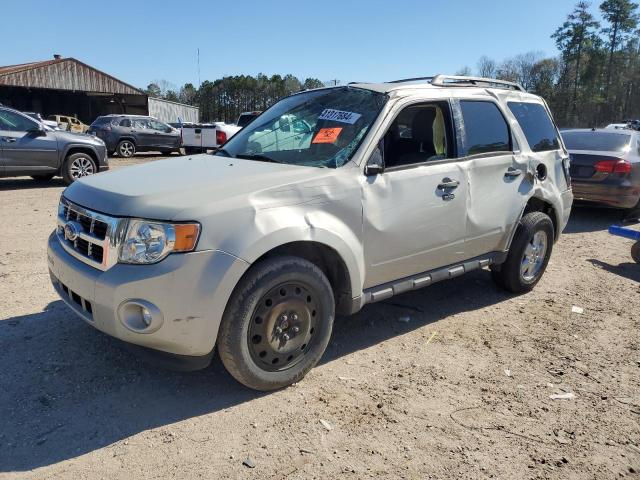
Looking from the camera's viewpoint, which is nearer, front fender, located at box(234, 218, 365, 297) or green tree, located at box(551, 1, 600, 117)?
front fender, located at box(234, 218, 365, 297)

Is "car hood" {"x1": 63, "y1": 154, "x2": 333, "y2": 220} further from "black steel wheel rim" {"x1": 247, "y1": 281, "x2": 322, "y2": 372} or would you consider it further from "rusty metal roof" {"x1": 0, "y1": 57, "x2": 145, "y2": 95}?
"rusty metal roof" {"x1": 0, "y1": 57, "x2": 145, "y2": 95}

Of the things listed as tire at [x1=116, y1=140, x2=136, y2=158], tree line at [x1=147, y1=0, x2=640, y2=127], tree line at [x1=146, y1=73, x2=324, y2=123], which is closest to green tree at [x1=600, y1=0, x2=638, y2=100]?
tree line at [x1=147, y1=0, x2=640, y2=127]

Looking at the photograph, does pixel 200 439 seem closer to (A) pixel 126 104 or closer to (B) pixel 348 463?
(B) pixel 348 463

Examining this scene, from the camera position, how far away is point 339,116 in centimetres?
371

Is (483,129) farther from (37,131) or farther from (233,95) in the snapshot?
(233,95)

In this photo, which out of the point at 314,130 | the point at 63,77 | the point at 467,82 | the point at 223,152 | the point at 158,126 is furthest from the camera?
the point at 63,77

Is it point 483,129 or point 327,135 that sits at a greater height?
point 483,129

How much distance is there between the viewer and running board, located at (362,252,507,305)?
357cm

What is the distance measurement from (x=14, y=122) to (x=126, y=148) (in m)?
10.6

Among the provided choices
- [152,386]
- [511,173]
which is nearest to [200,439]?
[152,386]

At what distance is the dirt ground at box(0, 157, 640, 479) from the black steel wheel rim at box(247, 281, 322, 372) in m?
0.24

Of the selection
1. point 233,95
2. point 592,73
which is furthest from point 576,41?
point 233,95

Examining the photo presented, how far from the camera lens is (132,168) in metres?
3.76

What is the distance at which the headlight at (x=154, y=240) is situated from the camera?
2.65 m
